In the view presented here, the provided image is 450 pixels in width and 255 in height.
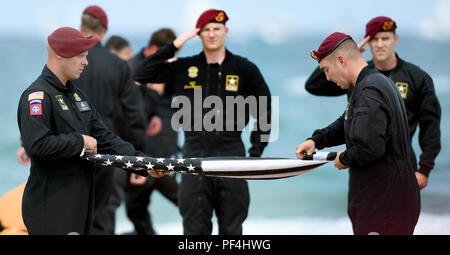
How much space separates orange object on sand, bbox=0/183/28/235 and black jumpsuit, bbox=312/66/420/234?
107 inches

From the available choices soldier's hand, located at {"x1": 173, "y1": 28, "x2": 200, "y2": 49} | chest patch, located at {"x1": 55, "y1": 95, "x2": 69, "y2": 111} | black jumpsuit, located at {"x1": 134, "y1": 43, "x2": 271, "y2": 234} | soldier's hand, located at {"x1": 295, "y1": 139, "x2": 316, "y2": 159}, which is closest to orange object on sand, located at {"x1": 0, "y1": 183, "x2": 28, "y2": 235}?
black jumpsuit, located at {"x1": 134, "y1": 43, "x2": 271, "y2": 234}

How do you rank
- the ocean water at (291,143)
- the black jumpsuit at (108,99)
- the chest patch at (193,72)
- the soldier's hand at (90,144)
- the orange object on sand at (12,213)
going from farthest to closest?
the ocean water at (291,143)
the black jumpsuit at (108,99)
the orange object on sand at (12,213)
the chest patch at (193,72)
the soldier's hand at (90,144)

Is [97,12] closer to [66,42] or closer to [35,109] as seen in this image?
[66,42]

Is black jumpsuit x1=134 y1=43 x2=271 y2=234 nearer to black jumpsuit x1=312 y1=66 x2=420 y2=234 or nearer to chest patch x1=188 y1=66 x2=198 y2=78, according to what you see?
chest patch x1=188 y1=66 x2=198 y2=78

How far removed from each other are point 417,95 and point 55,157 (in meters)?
2.80

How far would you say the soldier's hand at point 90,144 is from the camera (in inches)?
165

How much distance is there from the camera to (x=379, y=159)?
160 inches

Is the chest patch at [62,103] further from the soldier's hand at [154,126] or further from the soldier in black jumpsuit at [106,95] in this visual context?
the soldier's hand at [154,126]

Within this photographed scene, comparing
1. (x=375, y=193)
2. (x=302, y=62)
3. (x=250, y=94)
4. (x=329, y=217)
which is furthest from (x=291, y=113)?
(x=375, y=193)

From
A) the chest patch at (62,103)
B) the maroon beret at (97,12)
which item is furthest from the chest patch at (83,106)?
the maroon beret at (97,12)

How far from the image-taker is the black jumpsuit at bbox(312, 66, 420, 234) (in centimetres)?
391

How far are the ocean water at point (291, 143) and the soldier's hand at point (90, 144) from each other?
3632 millimetres

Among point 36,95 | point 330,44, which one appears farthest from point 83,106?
point 330,44

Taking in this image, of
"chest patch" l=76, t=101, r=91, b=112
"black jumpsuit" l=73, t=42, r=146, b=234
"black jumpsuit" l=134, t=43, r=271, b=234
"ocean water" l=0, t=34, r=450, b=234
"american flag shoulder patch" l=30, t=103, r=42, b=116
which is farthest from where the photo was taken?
"ocean water" l=0, t=34, r=450, b=234
